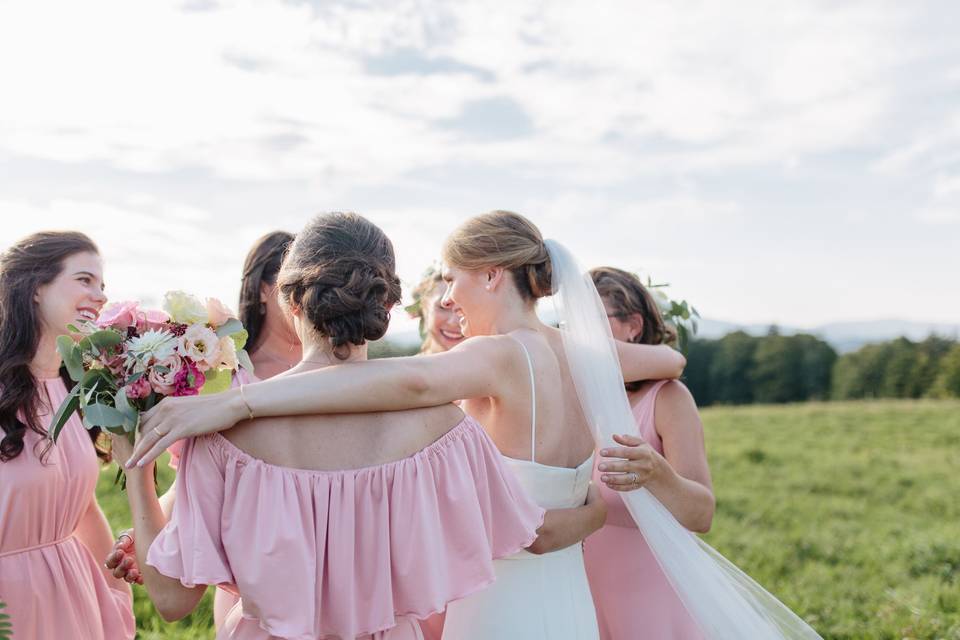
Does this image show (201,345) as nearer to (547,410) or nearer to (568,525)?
(547,410)

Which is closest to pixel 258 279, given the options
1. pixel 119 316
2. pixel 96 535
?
pixel 96 535

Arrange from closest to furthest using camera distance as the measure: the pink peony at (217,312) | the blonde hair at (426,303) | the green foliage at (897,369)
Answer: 1. the pink peony at (217,312)
2. the blonde hair at (426,303)
3. the green foliage at (897,369)

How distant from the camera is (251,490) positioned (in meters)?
2.55

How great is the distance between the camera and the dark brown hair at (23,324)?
3.69 metres

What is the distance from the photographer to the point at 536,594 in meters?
3.38

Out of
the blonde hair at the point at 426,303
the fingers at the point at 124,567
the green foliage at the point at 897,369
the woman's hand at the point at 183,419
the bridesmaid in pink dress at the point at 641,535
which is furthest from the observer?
the green foliage at the point at 897,369

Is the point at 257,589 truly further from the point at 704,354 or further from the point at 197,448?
the point at 704,354

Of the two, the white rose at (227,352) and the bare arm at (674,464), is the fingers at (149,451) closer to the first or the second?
the white rose at (227,352)

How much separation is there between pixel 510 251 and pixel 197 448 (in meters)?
1.41

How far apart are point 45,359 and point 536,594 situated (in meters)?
2.44

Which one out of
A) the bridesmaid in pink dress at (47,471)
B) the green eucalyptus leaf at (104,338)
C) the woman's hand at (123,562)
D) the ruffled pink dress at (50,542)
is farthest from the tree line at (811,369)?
the green eucalyptus leaf at (104,338)

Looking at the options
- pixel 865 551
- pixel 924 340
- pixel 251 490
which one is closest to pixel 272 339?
pixel 251 490

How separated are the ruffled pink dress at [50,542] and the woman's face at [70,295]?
30 centimetres

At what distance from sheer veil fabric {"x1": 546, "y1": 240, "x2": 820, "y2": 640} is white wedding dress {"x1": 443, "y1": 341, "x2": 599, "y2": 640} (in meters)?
0.28
